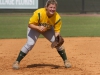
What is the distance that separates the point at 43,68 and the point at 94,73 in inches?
43.2

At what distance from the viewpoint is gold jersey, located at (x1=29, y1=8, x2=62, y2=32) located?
19.8 ft

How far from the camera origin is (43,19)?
6070 millimetres

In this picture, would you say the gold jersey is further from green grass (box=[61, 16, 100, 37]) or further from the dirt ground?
green grass (box=[61, 16, 100, 37])

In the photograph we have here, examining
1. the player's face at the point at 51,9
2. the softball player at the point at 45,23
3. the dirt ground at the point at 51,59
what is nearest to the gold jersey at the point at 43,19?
the softball player at the point at 45,23

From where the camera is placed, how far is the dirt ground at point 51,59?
616cm

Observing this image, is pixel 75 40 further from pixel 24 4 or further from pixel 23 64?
pixel 24 4

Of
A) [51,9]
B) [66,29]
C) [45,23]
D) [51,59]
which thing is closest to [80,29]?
[66,29]

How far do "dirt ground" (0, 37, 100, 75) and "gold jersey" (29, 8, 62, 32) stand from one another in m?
0.91

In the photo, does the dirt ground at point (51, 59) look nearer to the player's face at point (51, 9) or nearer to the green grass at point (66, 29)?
the player's face at point (51, 9)

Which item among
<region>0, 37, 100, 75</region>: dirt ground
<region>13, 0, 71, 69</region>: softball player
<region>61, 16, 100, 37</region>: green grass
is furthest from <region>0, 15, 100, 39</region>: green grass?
<region>13, 0, 71, 69</region>: softball player

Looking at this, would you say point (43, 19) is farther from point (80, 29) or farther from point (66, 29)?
point (80, 29)

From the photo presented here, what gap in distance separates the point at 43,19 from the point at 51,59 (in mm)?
1749

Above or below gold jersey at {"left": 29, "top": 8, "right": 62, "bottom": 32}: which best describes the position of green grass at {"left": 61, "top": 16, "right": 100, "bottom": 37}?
below

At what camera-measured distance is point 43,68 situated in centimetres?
648
